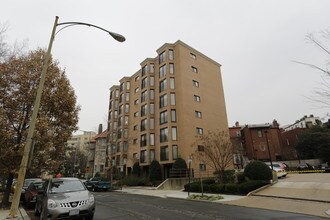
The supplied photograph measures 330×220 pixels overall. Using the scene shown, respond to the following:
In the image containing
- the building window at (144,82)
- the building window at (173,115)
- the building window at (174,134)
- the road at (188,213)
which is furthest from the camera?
the building window at (144,82)

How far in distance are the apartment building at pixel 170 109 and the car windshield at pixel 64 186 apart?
2477cm

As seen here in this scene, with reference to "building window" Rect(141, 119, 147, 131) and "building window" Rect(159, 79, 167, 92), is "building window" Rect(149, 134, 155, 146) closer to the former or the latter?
"building window" Rect(141, 119, 147, 131)

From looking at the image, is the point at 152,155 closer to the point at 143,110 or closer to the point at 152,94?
the point at 143,110

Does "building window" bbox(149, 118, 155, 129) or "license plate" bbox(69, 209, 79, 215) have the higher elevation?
"building window" bbox(149, 118, 155, 129)

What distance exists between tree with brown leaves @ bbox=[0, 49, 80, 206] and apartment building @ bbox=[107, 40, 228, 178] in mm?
21610

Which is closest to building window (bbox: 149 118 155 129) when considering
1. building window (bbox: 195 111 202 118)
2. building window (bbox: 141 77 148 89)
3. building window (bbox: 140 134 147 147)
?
building window (bbox: 140 134 147 147)

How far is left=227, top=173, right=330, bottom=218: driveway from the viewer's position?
11.3 metres

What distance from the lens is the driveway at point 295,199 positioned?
37.1 ft

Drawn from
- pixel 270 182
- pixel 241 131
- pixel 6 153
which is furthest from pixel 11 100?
pixel 241 131

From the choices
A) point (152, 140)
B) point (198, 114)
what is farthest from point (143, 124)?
point (198, 114)

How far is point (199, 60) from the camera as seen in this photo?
141 feet

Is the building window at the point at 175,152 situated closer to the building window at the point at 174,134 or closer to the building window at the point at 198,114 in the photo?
the building window at the point at 174,134

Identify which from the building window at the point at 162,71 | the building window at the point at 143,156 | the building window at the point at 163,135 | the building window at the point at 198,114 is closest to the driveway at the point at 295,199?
the building window at the point at 163,135

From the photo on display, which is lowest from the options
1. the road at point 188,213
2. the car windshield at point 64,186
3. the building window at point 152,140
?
the road at point 188,213
